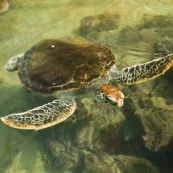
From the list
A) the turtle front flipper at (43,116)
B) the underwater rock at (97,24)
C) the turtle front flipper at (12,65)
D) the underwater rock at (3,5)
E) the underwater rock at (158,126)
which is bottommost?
the underwater rock at (158,126)

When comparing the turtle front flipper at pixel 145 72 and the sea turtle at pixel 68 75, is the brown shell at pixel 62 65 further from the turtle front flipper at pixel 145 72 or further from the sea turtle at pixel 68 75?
the turtle front flipper at pixel 145 72

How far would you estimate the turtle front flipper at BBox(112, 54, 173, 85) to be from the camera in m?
3.51

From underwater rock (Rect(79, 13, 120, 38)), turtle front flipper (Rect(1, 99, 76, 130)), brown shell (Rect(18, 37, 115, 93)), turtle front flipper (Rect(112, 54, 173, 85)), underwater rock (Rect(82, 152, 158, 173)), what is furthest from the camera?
underwater rock (Rect(79, 13, 120, 38))

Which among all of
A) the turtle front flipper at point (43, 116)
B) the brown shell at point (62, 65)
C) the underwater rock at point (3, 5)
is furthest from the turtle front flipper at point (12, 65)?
the underwater rock at point (3, 5)

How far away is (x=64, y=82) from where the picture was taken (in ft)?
10.7

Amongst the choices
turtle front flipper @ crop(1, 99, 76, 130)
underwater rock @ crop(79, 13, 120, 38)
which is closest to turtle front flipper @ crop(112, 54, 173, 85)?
turtle front flipper @ crop(1, 99, 76, 130)

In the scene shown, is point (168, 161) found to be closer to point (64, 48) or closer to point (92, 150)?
point (92, 150)

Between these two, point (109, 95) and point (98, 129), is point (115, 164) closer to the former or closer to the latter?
point (98, 129)

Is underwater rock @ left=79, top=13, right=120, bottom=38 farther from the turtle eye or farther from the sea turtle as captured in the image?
the turtle eye

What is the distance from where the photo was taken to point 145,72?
3.56 m

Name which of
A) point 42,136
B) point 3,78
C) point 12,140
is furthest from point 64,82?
point 3,78

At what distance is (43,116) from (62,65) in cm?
71

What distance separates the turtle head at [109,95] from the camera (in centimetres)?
303

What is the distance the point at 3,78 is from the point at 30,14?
1922 millimetres
